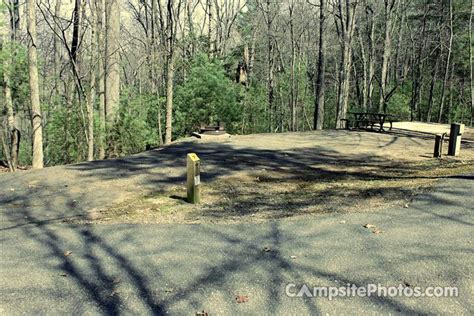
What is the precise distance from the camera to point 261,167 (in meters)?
9.12

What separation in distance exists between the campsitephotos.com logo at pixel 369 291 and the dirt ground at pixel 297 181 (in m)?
2.13

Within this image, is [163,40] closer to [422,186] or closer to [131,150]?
[131,150]

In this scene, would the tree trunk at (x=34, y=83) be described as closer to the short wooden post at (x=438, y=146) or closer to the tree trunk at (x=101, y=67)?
the tree trunk at (x=101, y=67)

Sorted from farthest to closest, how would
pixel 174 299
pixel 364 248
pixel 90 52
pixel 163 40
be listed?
pixel 163 40 < pixel 90 52 < pixel 364 248 < pixel 174 299

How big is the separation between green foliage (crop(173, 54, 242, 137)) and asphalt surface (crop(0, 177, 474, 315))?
14587 mm

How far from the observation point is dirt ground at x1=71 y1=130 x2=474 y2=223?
5980mm

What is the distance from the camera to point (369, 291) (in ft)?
11.2

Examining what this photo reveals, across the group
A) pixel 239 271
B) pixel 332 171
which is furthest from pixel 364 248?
pixel 332 171

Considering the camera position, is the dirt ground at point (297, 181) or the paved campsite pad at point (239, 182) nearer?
the dirt ground at point (297, 181)

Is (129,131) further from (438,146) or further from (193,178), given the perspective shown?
(438,146)

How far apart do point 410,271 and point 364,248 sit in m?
0.63

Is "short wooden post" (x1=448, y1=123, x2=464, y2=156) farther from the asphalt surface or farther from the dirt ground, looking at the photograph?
the asphalt surface

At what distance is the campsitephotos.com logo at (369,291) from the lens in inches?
132

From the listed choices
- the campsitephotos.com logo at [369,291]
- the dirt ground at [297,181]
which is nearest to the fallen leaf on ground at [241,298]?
the campsitephotos.com logo at [369,291]
